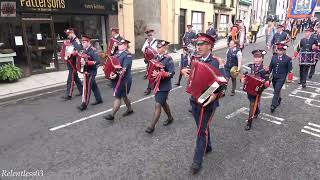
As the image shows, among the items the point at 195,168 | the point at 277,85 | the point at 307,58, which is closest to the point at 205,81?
the point at 195,168

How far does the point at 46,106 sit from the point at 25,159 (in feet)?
10.5

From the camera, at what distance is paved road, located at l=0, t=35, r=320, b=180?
14.8ft

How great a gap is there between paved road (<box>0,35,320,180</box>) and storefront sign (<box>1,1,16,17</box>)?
14.8 ft

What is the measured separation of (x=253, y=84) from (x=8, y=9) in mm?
9438

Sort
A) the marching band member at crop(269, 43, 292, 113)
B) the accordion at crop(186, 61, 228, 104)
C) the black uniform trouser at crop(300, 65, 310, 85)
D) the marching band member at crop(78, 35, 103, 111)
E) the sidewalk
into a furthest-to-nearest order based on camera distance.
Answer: the black uniform trouser at crop(300, 65, 310, 85) < the sidewalk < the marching band member at crop(78, 35, 103, 111) < the marching band member at crop(269, 43, 292, 113) < the accordion at crop(186, 61, 228, 104)

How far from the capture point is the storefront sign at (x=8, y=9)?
1049cm

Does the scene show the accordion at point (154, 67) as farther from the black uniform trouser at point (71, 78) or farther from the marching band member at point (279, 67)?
the black uniform trouser at point (71, 78)

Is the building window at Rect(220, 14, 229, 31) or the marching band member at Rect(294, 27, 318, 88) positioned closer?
the marching band member at Rect(294, 27, 318, 88)

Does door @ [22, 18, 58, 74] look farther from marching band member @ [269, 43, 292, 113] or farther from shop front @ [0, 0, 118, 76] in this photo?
marching band member @ [269, 43, 292, 113]

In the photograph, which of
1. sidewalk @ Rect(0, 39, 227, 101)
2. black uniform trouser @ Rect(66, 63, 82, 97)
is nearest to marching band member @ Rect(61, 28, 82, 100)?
black uniform trouser @ Rect(66, 63, 82, 97)

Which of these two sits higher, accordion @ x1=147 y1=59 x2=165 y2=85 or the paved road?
accordion @ x1=147 y1=59 x2=165 y2=85

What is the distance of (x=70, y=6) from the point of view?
12.5 meters

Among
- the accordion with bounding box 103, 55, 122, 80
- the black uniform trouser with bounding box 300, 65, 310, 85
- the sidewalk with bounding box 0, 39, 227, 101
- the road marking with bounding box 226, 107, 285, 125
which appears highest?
the accordion with bounding box 103, 55, 122, 80

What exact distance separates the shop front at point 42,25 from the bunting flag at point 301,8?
12.0 meters
